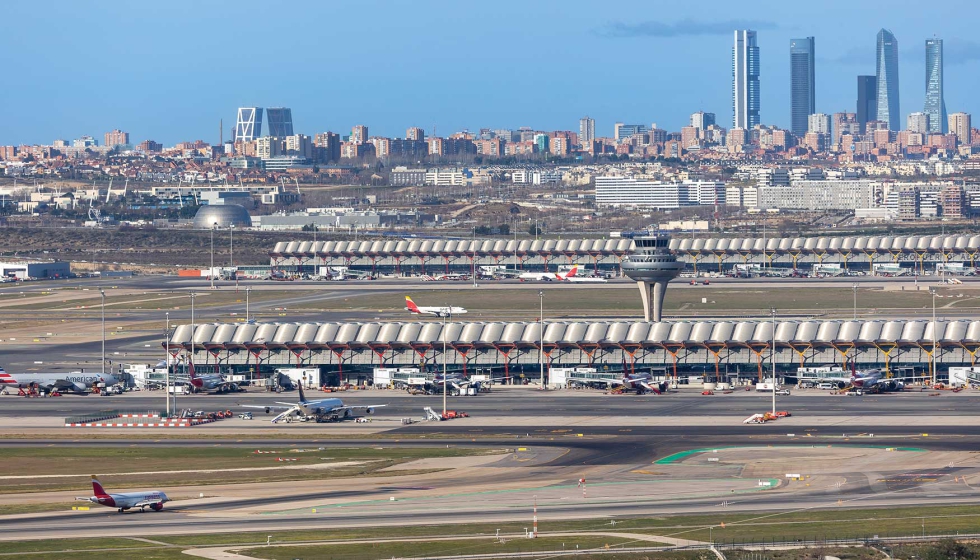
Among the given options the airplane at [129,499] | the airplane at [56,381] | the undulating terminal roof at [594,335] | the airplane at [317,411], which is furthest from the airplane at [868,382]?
the airplane at [129,499]

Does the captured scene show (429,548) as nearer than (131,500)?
Yes

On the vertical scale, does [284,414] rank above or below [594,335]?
below

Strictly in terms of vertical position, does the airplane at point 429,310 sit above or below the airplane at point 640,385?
above

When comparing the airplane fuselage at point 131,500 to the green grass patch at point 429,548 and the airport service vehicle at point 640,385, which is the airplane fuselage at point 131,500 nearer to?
the green grass patch at point 429,548

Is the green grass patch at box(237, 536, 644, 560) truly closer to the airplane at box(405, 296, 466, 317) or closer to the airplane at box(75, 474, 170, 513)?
the airplane at box(75, 474, 170, 513)

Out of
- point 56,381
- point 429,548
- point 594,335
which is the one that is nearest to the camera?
point 429,548

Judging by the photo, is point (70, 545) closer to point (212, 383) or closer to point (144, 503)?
point (144, 503)

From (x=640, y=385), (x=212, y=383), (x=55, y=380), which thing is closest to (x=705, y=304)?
(x=640, y=385)
